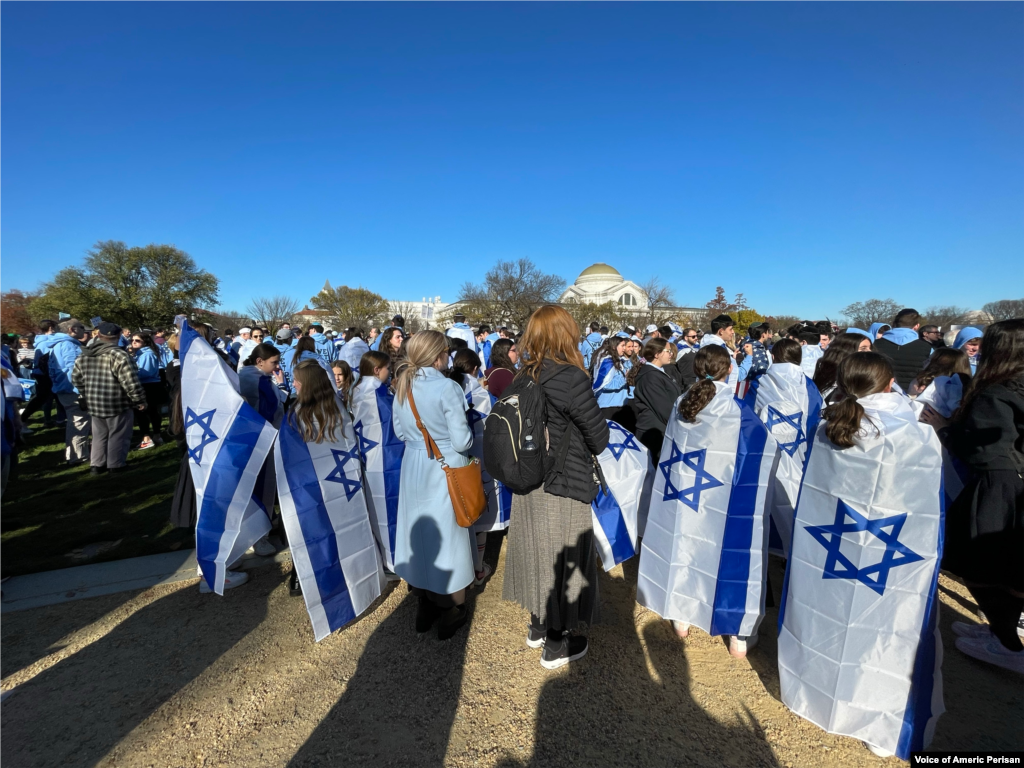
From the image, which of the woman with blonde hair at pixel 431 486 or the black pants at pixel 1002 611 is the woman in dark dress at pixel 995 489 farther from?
the woman with blonde hair at pixel 431 486

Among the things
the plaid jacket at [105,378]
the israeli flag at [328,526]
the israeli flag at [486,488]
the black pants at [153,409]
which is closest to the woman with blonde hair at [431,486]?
the israeli flag at [328,526]

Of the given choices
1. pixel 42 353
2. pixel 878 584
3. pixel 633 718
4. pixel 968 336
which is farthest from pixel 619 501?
pixel 42 353

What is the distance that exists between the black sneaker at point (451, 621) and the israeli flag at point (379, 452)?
0.70 metres

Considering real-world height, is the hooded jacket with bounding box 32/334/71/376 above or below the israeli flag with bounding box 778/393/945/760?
above

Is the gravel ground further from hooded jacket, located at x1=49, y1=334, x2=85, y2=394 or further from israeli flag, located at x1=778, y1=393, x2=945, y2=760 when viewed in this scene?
hooded jacket, located at x1=49, y1=334, x2=85, y2=394

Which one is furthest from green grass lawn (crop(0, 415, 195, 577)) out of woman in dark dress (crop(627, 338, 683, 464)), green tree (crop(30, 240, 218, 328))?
green tree (crop(30, 240, 218, 328))

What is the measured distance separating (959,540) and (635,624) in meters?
1.94

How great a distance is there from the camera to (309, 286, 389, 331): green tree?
58.4 meters

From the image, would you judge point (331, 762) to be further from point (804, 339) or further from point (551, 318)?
point (804, 339)

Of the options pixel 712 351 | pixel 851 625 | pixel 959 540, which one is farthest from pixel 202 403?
pixel 959 540

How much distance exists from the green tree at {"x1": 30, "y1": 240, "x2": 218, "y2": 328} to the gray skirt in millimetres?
43977

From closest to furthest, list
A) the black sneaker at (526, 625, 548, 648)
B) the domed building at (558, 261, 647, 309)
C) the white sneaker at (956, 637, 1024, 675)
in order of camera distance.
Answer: the white sneaker at (956, 637, 1024, 675)
the black sneaker at (526, 625, 548, 648)
the domed building at (558, 261, 647, 309)

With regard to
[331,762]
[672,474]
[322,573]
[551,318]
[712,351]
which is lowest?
[331,762]

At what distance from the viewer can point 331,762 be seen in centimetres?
228
